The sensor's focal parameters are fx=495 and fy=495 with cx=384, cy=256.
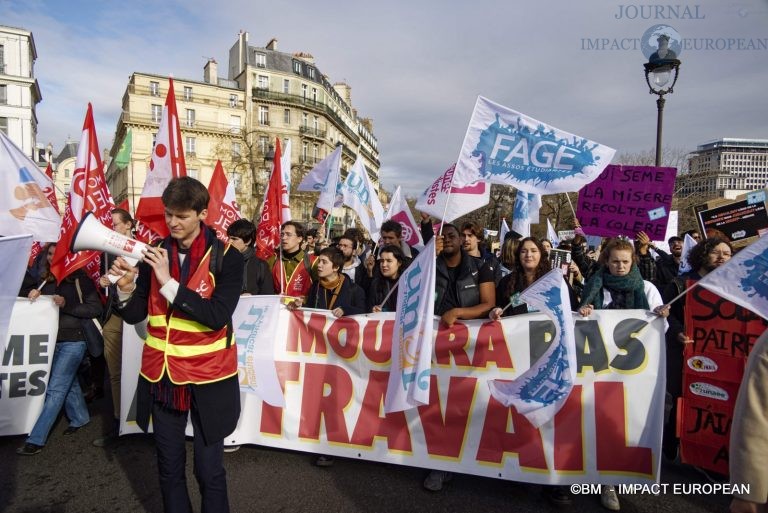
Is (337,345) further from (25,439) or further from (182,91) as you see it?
(182,91)

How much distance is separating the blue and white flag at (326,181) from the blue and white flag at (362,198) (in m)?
0.49

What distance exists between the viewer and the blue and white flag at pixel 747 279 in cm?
245

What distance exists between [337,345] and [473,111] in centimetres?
224

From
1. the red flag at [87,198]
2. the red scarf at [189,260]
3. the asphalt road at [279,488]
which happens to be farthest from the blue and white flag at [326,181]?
the red scarf at [189,260]

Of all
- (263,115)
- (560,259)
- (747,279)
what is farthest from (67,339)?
(263,115)

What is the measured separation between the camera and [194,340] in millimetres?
2646

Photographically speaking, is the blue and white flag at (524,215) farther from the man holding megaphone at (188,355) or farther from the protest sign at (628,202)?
the man holding megaphone at (188,355)

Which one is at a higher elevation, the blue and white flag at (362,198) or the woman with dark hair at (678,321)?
the blue and white flag at (362,198)

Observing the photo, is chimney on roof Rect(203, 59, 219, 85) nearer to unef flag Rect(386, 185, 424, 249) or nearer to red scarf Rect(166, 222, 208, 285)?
unef flag Rect(386, 185, 424, 249)

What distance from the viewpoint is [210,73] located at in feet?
195

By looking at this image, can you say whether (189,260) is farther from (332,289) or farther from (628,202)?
(628,202)

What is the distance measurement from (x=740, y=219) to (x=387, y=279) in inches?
203

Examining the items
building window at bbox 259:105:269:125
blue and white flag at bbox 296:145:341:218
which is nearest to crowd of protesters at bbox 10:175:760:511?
blue and white flag at bbox 296:145:341:218

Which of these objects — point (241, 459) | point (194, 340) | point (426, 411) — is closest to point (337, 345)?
point (426, 411)
